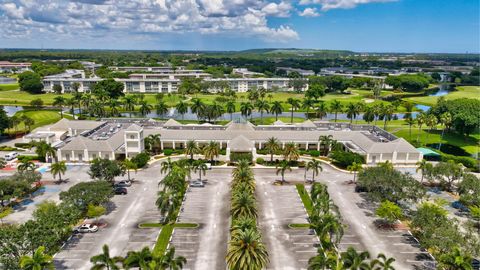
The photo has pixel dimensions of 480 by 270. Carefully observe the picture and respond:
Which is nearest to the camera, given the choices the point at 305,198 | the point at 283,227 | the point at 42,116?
the point at 283,227

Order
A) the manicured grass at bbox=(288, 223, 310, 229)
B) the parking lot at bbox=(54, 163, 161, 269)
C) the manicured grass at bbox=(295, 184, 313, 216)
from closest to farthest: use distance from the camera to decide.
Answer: the parking lot at bbox=(54, 163, 161, 269) → the manicured grass at bbox=(288, 223, 310, 229) → the manicured grass at bbox=(295, 184, 313, 216)

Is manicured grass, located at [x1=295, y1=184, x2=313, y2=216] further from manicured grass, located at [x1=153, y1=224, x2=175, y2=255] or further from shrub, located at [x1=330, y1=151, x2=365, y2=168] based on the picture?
manicured grass, located at [x1=153, y1=224, x2=175, y2=255]

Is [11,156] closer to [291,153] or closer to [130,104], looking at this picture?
[130,104]

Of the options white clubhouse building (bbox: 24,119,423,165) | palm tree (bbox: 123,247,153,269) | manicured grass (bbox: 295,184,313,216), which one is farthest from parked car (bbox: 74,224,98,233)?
manicured grass (bbox: 295,184,313,216)

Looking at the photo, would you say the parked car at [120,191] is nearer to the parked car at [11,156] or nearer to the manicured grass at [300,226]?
the manicured grass at [300,226]

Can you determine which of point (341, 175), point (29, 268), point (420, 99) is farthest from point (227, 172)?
point (420, 99)

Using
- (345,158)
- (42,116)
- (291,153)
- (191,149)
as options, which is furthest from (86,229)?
(42,116)

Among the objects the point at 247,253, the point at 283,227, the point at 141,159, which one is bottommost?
the point at 283,227
